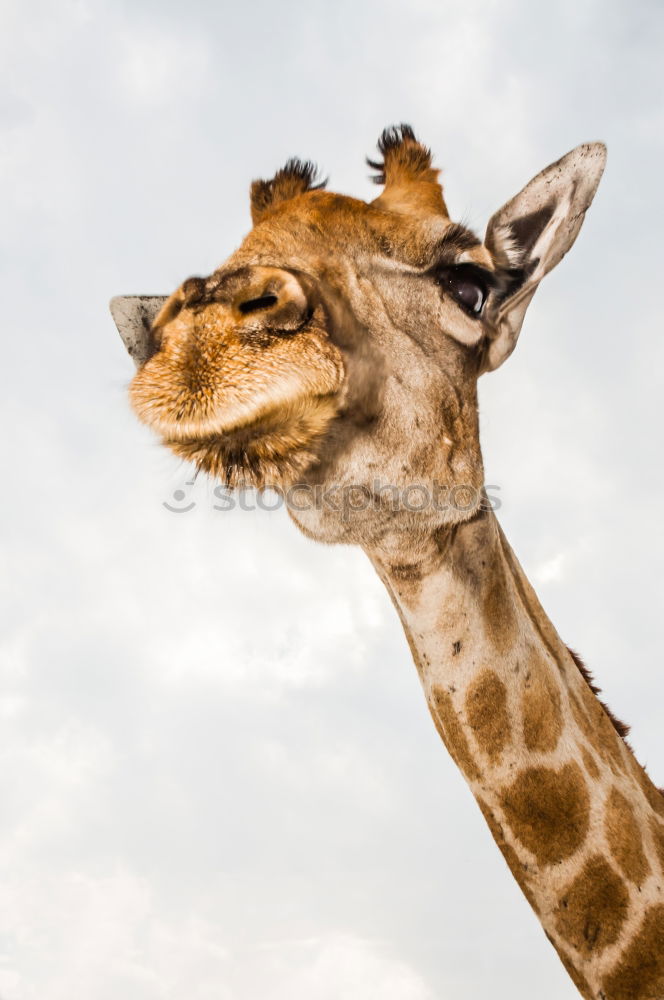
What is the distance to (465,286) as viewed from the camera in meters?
4.09

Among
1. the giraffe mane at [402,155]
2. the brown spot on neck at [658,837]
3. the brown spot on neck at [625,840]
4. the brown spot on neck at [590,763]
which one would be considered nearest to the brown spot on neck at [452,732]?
the brown spot on neck at [590,763]

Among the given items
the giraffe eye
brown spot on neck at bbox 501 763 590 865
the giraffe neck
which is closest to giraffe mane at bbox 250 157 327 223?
the giraffe eye

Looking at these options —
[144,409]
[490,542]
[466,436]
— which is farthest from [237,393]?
[490,542]

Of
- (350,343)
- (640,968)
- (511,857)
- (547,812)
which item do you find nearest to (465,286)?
(350,343)

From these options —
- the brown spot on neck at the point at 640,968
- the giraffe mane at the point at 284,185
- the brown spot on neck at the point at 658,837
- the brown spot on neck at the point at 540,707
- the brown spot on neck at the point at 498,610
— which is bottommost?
the brown spot on neck at the point at 640,968

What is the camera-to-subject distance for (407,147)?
4938 mm

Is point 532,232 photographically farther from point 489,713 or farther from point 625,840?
point 625,840

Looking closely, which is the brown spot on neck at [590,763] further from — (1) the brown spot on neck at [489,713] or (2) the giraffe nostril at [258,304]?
(2) the giraffe nostril at [258,304]

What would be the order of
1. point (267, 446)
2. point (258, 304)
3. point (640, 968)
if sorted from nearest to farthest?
point (258, 304)
point (267, 446)
point (640, 968)

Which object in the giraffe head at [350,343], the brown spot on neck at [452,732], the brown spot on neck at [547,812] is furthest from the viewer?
the brown spot on neck at [452,732]

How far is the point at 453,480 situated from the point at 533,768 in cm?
141

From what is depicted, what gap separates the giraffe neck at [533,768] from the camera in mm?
3607

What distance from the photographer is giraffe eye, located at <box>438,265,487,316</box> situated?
403cm

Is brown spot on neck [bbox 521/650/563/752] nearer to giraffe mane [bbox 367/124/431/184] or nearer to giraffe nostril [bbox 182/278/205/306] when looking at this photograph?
giraffe nostril [bbox 182/278/205/306]
